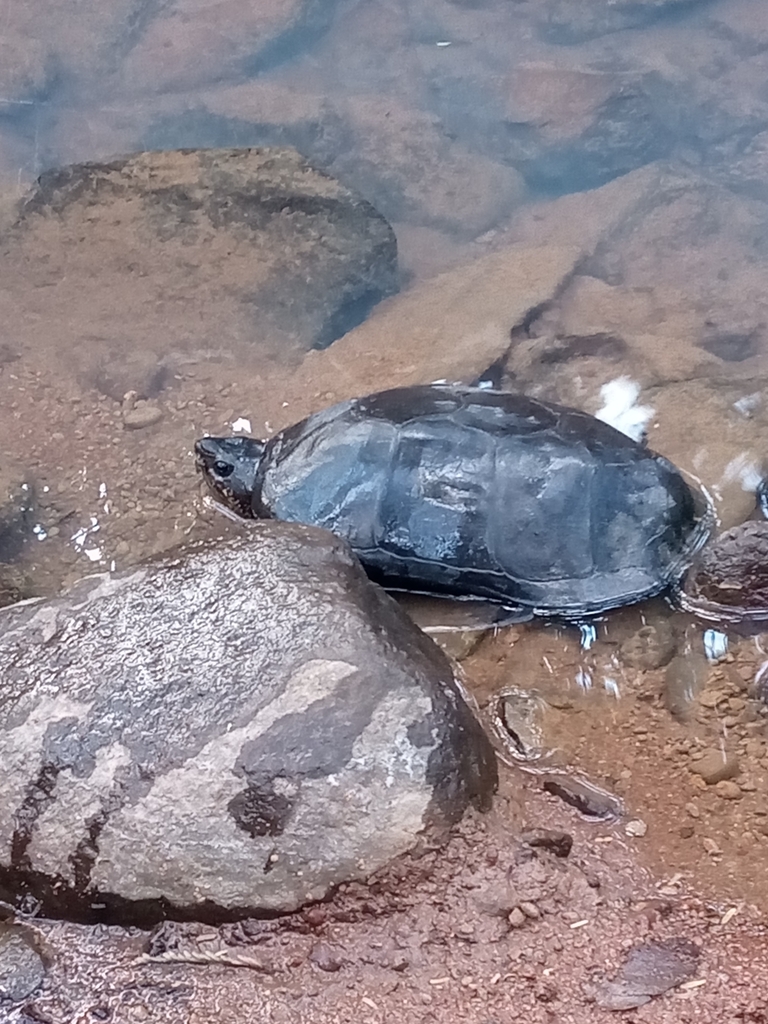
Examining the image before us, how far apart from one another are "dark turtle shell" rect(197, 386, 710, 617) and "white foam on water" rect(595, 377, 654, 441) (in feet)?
1.82

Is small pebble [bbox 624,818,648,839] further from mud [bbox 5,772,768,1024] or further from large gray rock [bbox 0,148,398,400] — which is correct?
large gray rock [bbox 0,148,398,400]

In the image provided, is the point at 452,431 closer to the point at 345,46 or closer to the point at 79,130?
the point at 79,130

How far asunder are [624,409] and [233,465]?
164cm

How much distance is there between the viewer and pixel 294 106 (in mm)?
6570

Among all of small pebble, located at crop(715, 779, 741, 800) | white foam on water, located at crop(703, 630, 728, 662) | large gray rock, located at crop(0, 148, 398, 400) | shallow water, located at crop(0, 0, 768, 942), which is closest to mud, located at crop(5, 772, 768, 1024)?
shallow water, located at crop(0, 0, 768, 942)

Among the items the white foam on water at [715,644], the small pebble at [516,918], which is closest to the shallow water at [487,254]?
the white foam on water at [715,644]

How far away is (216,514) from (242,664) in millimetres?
1441

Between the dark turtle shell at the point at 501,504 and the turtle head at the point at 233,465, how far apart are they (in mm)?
267

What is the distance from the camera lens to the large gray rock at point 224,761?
7.45ft

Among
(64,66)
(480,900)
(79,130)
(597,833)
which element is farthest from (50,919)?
(64,66)

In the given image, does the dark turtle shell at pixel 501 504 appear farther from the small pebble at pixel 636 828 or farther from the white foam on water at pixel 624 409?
the small pebble at pixel 636 828

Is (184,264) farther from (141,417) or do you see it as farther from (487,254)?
(487,254)

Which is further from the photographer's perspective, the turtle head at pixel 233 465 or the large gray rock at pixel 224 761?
the turtle head at pixel 233 465

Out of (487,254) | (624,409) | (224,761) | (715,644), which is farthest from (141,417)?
(715,644)
